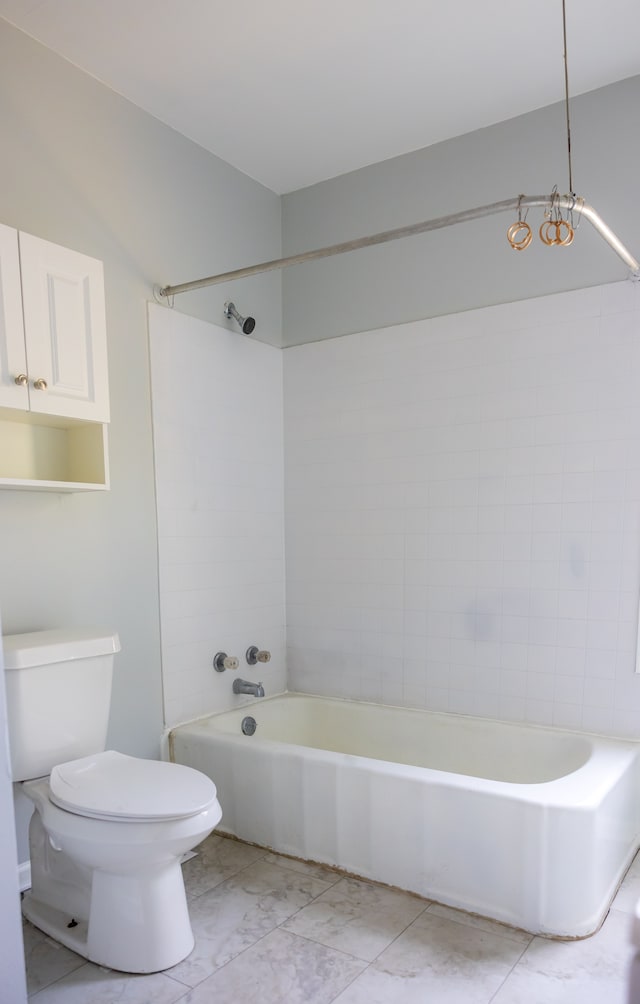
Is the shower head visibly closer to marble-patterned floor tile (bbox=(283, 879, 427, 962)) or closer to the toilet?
the toilet

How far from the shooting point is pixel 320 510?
3104 millimetres

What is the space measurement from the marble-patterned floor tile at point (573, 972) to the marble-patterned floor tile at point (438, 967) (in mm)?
39

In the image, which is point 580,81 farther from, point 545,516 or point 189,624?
point 189,624

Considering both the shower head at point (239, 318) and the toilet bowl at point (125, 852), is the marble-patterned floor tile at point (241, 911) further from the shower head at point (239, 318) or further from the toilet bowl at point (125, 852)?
the shower head at point (239, 318)

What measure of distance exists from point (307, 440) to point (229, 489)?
1.58ft

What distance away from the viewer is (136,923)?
172cm

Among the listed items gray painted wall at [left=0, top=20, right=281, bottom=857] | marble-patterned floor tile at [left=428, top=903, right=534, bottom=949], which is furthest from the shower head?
marble-patterned floor tile at [left=428, top=903, right=534, bottom=949]

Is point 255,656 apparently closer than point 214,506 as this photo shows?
No

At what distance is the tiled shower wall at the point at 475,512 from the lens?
2.38 meters

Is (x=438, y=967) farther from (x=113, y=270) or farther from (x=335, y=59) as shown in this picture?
(x=335, y=59)

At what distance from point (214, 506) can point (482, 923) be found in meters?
1.76

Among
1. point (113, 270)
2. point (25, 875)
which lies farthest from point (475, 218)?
point (25, 875)

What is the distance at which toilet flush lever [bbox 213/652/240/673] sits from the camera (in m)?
2.78

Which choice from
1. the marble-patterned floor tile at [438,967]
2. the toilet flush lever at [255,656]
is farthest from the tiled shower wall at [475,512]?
the marble-patterned floor tile at [438,967]
